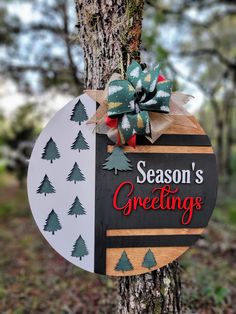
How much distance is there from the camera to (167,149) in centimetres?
153

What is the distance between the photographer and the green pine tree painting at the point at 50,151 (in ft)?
4.92

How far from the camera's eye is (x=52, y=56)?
597cm

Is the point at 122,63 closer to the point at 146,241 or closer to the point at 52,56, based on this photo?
the point at 146,241

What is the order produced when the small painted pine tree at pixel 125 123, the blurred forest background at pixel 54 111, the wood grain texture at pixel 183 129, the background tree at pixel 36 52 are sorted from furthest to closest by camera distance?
the background tree at pixel 36 52
the blurred forest background at pixel 54 111
the wood grain texture at pixel 183 129
the small painted pine tree at pixel 125 123

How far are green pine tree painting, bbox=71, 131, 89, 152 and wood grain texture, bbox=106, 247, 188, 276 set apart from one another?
0.41 metres

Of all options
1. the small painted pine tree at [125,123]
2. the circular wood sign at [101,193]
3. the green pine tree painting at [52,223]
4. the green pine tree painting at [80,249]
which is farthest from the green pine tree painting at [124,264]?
the small painted pine tree at [125,123]

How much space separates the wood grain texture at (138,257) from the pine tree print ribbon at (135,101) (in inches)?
16.8

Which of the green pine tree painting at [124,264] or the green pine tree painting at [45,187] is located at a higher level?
the green pine tree painting at [45,187]

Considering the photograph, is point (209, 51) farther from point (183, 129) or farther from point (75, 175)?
point (75, 175)

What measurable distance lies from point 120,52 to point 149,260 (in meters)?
0.84

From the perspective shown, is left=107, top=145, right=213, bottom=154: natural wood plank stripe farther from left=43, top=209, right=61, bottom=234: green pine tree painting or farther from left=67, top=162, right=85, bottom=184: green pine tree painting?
left=43, top=209, right=61, bottom=234: green pine tree painting

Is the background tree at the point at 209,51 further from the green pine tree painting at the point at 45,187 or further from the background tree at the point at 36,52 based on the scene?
the green pine tree painting at the point at 45,187

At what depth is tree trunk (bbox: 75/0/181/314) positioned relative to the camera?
157 centimetres

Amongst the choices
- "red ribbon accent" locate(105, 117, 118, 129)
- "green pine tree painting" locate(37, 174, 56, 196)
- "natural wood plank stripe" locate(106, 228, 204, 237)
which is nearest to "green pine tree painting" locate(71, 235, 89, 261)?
"natural wood plank stripe" locate(106, 228, 204, 237)
